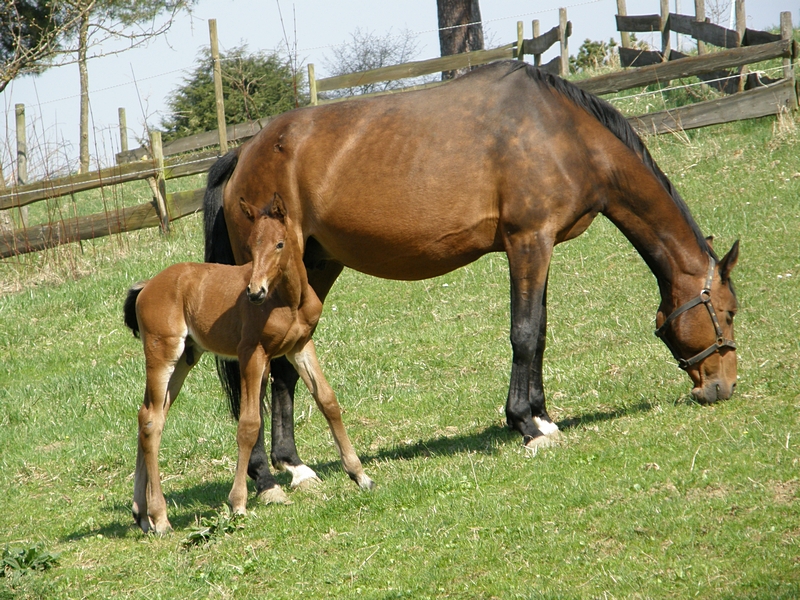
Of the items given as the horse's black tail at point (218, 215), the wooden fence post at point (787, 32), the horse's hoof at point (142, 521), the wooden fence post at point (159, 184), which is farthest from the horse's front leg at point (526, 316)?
the wooden fence post at point (787, 32)

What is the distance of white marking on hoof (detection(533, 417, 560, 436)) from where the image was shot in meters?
5.91

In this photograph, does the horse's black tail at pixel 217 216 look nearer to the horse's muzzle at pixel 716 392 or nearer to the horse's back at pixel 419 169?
the horse's back at pixel 419 169

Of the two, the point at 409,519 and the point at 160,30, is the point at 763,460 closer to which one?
the point at 409,519

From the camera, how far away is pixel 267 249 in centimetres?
458

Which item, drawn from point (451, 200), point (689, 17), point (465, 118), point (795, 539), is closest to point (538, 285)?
point (451, 200)

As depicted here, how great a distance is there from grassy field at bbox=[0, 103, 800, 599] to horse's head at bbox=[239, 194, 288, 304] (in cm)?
147

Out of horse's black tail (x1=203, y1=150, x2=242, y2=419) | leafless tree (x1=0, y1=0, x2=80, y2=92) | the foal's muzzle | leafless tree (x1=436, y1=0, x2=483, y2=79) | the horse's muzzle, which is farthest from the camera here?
leafless tree (x1=436, y1=0, x2=483, y2=79)

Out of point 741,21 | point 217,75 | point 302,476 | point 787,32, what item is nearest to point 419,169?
point 302,476

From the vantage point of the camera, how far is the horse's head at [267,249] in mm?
4438

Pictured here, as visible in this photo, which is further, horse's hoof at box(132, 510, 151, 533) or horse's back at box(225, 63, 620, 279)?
horse's back at box(225, 63, 620, 279)

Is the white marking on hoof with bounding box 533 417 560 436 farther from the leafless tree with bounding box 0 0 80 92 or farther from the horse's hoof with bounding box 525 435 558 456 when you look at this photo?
the leafless tree with bounding box 0 0 80 92

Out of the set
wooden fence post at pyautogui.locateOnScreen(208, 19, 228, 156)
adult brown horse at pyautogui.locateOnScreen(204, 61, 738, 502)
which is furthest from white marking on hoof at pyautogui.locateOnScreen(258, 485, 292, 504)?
wooden fence post at pyautogui.locateOnScreen(208, 19, 228, 156)

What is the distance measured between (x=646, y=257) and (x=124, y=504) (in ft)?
14.2

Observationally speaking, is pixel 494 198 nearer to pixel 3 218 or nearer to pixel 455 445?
pixel 455 445
